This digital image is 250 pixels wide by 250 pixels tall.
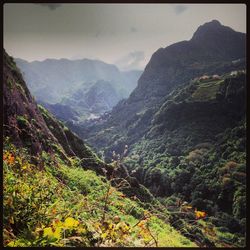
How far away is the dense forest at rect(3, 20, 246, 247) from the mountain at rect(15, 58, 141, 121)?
0.11ft

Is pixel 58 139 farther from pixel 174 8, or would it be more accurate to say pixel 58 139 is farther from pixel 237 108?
pixel 237 108

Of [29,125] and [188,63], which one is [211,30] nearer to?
[188,63]

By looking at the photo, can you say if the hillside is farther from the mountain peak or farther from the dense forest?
the mountain peak

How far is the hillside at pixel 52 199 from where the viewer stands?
9.71ft

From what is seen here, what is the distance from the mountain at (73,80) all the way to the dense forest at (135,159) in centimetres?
3

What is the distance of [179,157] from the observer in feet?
22.3

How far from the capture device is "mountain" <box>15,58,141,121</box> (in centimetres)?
473

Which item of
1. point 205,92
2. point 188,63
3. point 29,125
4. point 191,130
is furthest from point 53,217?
point 205,92

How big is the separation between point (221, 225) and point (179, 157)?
182cm

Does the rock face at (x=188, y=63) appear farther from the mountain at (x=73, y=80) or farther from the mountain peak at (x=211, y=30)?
the mountain at (x=73, y=80)

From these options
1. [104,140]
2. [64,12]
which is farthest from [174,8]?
[104,140]

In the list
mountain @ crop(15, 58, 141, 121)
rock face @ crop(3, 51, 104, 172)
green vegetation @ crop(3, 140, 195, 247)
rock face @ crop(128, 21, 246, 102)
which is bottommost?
green vegetation @ crop(3, 140, 195, 247)

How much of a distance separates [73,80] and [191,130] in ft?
11.6

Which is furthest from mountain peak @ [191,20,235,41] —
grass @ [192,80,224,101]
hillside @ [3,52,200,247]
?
hillside @ [3,52,200,247]
